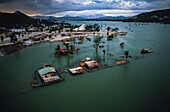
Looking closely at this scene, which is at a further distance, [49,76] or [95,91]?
[49,76]

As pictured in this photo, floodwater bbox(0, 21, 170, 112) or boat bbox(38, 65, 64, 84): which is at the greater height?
boat bbox(38, 65, 64, 84)

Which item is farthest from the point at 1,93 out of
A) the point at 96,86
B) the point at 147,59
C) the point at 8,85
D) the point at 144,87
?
the point at 147,59

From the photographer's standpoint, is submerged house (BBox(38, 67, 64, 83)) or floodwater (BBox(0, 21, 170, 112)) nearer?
floodwater (BBox(0, 21, 170, 112))

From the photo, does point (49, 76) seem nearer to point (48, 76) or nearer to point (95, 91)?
point (48, 76)

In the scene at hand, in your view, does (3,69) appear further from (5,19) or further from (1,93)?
(5,19)

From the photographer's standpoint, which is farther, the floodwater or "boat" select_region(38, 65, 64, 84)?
"boat" select_region(38, 65, 64, 84)

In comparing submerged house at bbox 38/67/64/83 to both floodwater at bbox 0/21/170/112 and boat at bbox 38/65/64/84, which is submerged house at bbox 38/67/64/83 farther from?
floodwater at bbox 0/21/170/112

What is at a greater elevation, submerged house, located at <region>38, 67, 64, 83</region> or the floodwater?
submerged house, located at <region>38, 67, 64, 83</region>

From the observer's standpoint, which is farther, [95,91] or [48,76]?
[48,76]

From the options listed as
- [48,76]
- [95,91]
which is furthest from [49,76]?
[95,91]

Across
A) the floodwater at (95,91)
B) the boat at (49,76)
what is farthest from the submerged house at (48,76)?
the floodwater at (95,91)

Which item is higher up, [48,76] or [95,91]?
[48,76]

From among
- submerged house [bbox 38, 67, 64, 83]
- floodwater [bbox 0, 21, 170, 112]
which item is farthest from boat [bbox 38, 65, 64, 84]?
floodwater [bbox 0, 21, 170, 112]
